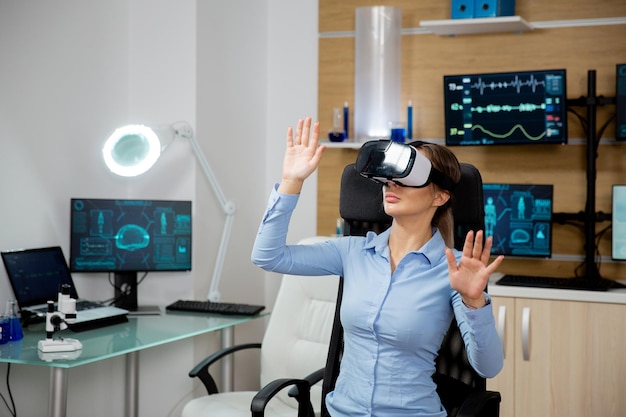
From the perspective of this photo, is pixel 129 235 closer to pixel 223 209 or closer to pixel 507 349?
pixel 223 209

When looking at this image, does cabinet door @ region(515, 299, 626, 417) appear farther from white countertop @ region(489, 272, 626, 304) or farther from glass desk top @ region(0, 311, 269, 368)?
glass desk top @ region(0, 311, 269, 368)

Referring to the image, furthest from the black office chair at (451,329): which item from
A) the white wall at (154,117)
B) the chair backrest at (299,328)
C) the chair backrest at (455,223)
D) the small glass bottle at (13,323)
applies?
the white wall at (154,117)

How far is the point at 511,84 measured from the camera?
3.62m

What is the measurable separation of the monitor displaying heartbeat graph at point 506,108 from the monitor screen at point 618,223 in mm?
321

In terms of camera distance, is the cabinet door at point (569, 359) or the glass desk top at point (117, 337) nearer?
the glass desk top at point (117, 337)

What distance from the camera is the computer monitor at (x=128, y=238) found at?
11.1 ft

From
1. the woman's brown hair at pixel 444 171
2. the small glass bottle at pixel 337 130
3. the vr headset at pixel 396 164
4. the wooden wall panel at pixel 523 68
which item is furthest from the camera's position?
the small glass bottle at pixel 337 130

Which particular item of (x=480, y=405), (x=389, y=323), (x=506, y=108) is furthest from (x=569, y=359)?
(x=389, y=323)

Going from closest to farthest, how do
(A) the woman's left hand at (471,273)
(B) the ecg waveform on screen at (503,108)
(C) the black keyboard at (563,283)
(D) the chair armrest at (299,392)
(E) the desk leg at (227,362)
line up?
(A) the woman's left hand at (471,273), (D) the chair armrest at (299,392), (C) the black keyboard at (563,283), (E) the desk leg at (227,362), (B) the ecg waveform on screen at (503,108)

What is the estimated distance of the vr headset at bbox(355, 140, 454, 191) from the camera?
2021mm

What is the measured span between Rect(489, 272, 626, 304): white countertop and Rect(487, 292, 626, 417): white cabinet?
2 cm

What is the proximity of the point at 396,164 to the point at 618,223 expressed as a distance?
1.87 meters

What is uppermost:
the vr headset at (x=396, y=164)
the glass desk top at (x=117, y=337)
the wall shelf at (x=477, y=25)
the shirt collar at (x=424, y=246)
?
the wall shelf at (x=477, y=25)

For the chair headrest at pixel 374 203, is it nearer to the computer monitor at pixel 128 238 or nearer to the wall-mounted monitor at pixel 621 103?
the computer monitor at pixel 128 238
